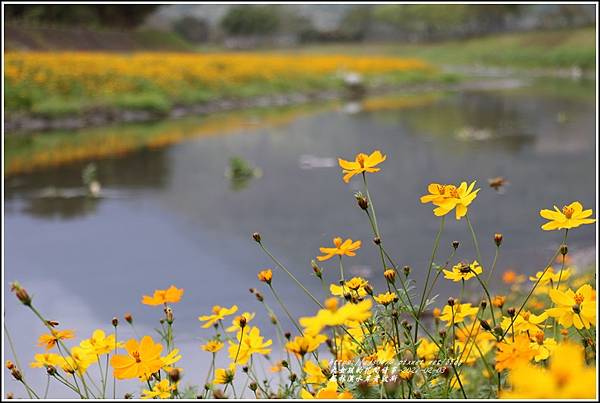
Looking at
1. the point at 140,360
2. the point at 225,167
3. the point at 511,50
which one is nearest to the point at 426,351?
the point at 140,360

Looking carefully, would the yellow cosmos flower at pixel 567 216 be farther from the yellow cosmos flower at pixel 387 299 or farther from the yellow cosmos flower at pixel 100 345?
the yellow cosmos flower at pixel 100 345

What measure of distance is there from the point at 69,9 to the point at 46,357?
22.0m

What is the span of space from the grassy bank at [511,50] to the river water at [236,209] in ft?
81.9

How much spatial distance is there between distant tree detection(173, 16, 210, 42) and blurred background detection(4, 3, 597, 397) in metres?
6.12

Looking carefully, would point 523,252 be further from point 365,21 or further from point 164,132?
point 365,21

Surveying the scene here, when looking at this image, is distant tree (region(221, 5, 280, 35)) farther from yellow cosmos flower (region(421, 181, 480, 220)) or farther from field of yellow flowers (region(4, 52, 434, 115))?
yellow cosmos flower (region(421, 181, 480, 220))

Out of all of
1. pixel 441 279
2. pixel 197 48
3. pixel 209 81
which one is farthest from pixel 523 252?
pixel 197 48

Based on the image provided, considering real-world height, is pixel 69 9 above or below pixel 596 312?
below

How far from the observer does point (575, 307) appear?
1.29 m

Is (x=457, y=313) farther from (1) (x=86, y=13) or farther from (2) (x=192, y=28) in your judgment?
(2) (x=192, y=28)

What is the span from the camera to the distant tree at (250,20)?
3525cm

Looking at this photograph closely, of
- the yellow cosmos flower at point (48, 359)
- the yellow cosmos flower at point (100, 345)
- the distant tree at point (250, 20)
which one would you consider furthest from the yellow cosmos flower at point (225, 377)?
the distant tree at point (250, 20)

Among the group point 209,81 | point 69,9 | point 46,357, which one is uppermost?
point 46,357

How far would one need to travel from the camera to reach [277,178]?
8227 millimetres
